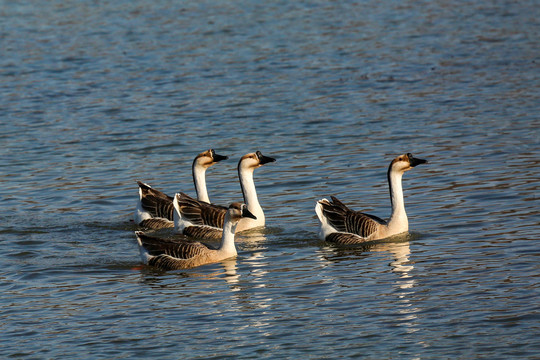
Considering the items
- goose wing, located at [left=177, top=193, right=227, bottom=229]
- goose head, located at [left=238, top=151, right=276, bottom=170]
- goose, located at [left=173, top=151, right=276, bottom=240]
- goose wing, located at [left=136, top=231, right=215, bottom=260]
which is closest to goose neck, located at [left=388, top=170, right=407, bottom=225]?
goose, located at [left=173, top=151, right=276, bottom=240]

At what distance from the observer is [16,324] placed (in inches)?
515

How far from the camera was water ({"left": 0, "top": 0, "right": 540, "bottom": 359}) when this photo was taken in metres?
12.6

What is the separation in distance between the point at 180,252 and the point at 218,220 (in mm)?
2178

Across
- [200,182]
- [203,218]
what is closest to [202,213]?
[203,218]

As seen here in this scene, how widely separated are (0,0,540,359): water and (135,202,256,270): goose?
32 centimetres

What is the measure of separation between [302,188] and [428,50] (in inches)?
615

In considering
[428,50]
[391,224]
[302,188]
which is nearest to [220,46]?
[428,50]

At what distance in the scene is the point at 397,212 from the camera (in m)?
16.7

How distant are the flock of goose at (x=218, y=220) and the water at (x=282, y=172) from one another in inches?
12.4

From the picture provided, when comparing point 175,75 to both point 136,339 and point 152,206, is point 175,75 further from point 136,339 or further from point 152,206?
point 136,339

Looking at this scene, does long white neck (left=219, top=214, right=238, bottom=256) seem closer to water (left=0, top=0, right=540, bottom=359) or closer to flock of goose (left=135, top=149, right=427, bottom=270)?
flock of goose (left=135, top=149, right=427, bottom=270)

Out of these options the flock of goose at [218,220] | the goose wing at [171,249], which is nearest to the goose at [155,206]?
the flock of goose at [218,220]

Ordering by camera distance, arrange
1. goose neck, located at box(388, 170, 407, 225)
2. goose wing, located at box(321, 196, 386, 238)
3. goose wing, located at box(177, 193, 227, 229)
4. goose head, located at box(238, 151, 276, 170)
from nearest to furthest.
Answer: goose wing, located at box(321, 196, 386, 238) → goose neck, located at box(388, 170, 407, 225) → goose wing, located at box(177, 193, 227, 229) → goose head, located at box(238, 151, 276, 170)

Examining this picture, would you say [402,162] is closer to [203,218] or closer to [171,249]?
[203,218]
